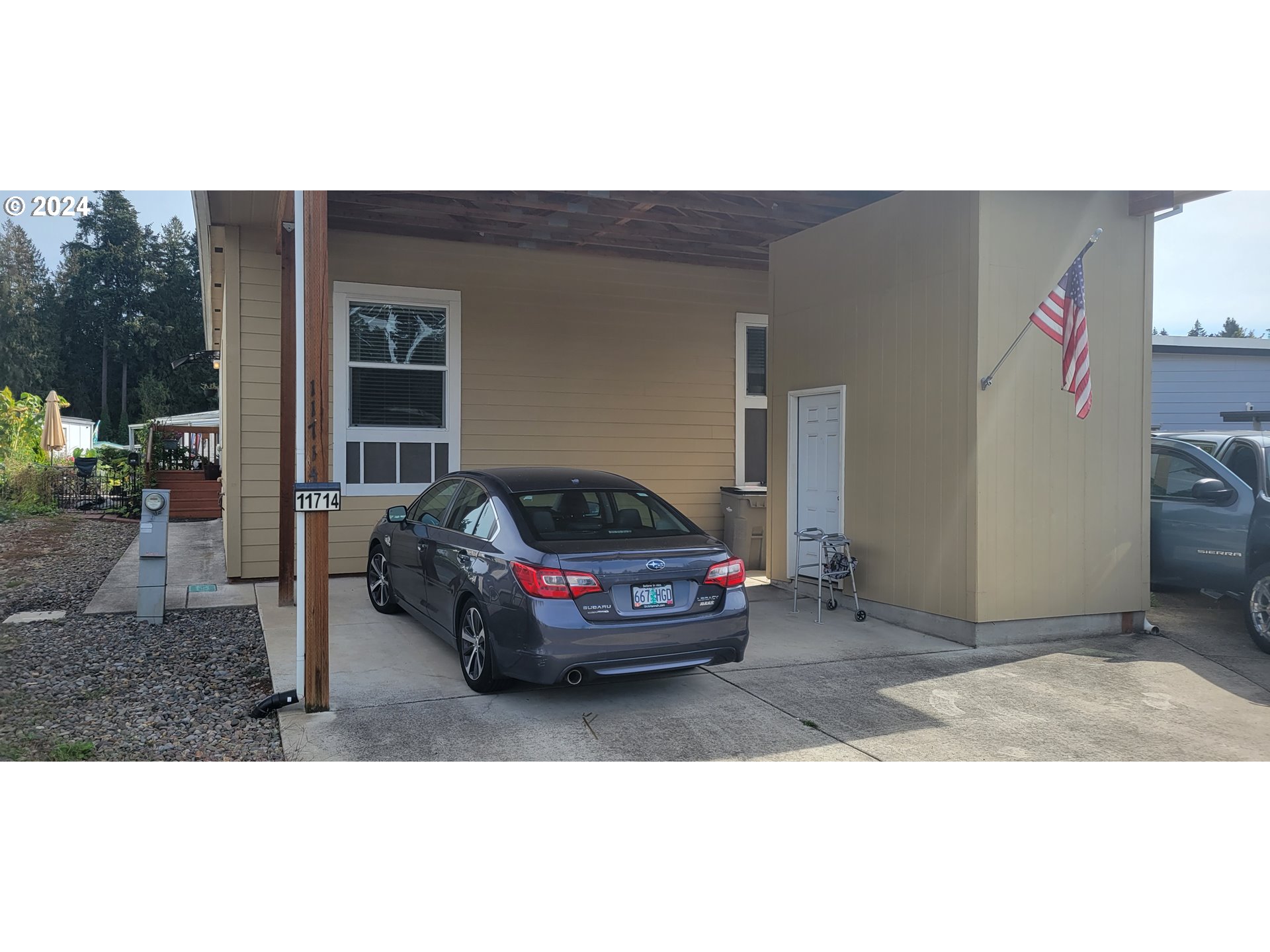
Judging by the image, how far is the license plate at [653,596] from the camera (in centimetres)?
496

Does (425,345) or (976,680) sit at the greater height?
(425,345)

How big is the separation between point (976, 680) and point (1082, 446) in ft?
8.68

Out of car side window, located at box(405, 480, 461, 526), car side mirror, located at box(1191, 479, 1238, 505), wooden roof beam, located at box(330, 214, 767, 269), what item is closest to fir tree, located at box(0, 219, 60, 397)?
wooden roof beam, located at box(330, 214, 767, 269)

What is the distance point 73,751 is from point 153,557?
10.8 feet

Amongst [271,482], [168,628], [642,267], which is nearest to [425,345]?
[271,482]

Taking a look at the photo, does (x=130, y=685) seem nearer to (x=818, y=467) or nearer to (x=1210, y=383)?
(x=818, y=467)

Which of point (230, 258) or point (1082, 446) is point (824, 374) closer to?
point (1082, 446)

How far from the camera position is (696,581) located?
518 cm

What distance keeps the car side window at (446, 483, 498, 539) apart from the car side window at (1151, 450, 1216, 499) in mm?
6532

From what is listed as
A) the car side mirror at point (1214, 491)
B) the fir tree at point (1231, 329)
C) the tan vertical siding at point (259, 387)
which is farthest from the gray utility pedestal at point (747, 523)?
the fir tree at point (1231, 329)

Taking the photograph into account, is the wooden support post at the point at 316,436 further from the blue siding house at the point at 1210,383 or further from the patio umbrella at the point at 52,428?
the patio umbrella at the point at 52,428

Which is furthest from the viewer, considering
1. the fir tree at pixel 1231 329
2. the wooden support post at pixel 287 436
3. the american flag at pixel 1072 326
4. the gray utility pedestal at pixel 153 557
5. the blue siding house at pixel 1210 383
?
the fir tree at pixel 1231 329

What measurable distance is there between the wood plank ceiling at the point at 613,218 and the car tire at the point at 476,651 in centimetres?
416

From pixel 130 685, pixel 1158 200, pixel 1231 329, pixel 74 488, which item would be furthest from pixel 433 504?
pixel 1231 329
